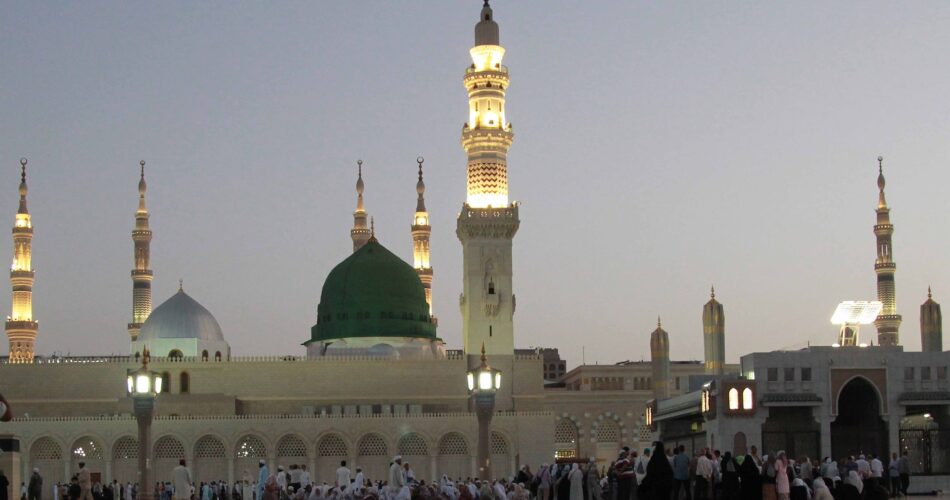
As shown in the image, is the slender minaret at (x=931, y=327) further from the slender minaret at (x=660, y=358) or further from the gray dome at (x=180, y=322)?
the gray dome at (x=180, y=322)

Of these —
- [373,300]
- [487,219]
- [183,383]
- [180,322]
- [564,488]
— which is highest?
[487,219]

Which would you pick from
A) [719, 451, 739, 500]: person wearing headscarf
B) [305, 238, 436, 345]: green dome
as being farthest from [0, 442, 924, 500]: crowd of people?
[305, 238, 436, 345]: green dome

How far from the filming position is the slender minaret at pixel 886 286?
60.5m

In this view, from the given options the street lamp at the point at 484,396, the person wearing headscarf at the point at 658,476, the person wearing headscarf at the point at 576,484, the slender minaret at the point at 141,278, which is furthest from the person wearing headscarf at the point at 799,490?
the slender minaret at the point at 141,278

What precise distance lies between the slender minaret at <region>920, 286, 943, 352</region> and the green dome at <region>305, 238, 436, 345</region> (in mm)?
17847

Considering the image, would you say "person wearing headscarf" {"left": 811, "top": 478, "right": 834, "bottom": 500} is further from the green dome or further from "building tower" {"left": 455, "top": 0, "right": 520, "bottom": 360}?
the green dome

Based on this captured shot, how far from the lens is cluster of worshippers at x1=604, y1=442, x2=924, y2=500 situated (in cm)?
2094

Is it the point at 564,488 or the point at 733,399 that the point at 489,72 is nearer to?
the point at 733,399

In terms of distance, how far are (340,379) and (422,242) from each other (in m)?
11.6

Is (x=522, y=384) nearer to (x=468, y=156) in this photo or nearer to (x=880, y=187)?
(x=468, y=156)

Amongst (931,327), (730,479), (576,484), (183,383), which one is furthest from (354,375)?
(730,479)

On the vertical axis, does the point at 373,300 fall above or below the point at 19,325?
above

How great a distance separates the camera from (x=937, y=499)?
2908cm

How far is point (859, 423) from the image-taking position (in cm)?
3841
